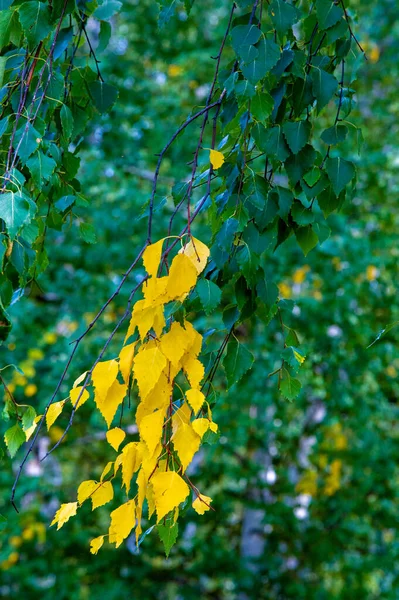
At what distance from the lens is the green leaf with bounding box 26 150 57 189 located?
42.6 inches

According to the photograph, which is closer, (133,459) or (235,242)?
(133,459)

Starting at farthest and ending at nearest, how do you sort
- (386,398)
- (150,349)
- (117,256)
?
(386,398) → (117,256) → (150,349)

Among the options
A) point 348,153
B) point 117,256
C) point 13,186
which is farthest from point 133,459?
point 348,153

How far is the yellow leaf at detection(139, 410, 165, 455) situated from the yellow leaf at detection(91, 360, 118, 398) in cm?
7

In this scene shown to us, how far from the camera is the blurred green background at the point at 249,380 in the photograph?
12.6 ft

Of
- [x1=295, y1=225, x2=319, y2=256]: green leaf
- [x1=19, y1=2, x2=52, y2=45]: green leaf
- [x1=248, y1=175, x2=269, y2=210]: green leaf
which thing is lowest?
[x1=248, y1=175, x2=269, y2=210]: green leaf

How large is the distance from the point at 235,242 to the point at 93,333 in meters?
2.94

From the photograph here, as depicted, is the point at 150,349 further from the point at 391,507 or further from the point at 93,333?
the point at 391,507

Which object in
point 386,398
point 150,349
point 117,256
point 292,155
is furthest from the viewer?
point 386,398

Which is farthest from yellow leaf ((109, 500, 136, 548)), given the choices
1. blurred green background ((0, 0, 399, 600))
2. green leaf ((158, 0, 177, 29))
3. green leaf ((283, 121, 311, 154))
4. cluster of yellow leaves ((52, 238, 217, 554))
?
blurred green background ((0, 0, 399, 600))

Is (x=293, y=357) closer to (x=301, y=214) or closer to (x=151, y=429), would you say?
(x=301, y=214)

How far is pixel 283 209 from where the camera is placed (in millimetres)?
1191

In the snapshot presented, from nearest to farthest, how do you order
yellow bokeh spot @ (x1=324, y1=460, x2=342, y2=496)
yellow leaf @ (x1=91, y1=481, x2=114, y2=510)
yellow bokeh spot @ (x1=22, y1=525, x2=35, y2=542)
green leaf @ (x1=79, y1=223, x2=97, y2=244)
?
yellow leaf @ (x1=91, y1=481, x2=114, y2=510)
green leaf @ (x1=79, y1=223, x2=97, y2=244)
yellow bokeh spot @ (x1=22, y1=525, x2=35, y2=542)
yellow bokeh spot @ (x1=324, y1=460, x2=342, y2=496)

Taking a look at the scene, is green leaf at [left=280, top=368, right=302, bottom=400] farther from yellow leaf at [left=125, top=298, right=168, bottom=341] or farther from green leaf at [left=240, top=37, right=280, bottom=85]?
green leaf at [left=240, top=37, right=280, bottom=85]
